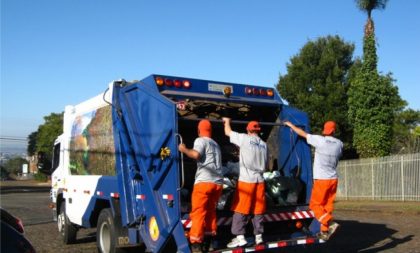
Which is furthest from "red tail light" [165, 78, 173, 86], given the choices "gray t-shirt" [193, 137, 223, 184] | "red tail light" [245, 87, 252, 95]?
"red tail light" [245, 87, 252, 95]

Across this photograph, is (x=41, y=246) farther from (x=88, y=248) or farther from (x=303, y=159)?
(x=303, y=159)

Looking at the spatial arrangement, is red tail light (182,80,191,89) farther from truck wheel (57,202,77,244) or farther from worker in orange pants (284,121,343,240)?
truck wheel (57,202,77,244)

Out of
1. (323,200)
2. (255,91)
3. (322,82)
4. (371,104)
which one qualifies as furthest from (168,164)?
(322,82)

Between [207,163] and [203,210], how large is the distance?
1.97 ft

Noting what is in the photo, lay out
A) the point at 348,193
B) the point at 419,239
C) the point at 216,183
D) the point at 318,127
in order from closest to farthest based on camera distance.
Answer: the point at 216,183
the point at 419,239
the point at 348,193
the point at 318,127

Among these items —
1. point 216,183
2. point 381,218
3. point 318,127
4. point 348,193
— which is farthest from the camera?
point 318,127

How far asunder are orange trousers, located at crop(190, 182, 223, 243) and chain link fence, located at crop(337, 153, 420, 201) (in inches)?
581

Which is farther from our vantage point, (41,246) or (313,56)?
(313,56)

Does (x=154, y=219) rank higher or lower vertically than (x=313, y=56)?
lower

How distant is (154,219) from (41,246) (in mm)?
4507

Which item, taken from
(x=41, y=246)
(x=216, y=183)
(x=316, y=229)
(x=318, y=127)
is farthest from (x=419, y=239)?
(x=318, y=127)

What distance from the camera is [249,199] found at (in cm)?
672

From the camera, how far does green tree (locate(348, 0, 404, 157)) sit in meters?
23.0

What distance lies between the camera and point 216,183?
6.43m
